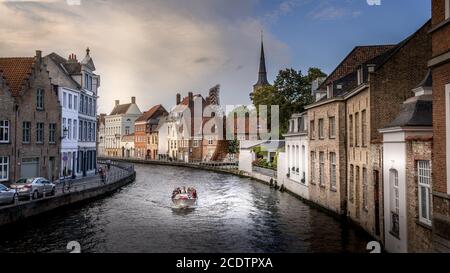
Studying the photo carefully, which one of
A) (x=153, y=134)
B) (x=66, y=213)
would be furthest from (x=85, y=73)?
(x=153, y=134)

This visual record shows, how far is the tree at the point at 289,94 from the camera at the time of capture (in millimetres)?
41531

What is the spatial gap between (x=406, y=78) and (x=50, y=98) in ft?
71.6

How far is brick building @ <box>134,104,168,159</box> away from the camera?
83688 millimetres

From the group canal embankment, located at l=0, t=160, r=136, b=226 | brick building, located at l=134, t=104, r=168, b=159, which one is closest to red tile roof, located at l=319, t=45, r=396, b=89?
canal embankment, located at l=0, t=160, r=136, b=226

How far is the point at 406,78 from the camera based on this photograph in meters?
15.6

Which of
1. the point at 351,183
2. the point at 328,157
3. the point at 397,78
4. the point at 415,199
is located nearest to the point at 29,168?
the point at 328,157

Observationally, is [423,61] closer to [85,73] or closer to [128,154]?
[85,73]

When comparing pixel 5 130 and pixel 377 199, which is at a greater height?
pixel 5 130

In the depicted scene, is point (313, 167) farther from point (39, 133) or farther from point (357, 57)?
point (39, 133)

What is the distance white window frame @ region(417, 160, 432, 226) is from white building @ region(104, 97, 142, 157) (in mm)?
71675

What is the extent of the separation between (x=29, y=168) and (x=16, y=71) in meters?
5.77

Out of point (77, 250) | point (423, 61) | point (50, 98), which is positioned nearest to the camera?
point (77, 250)

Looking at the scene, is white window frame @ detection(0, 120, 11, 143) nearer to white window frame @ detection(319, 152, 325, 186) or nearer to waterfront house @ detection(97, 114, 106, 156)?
white window frame @ detection(319, 152, 325, 186)

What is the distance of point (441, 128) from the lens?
281 inches
